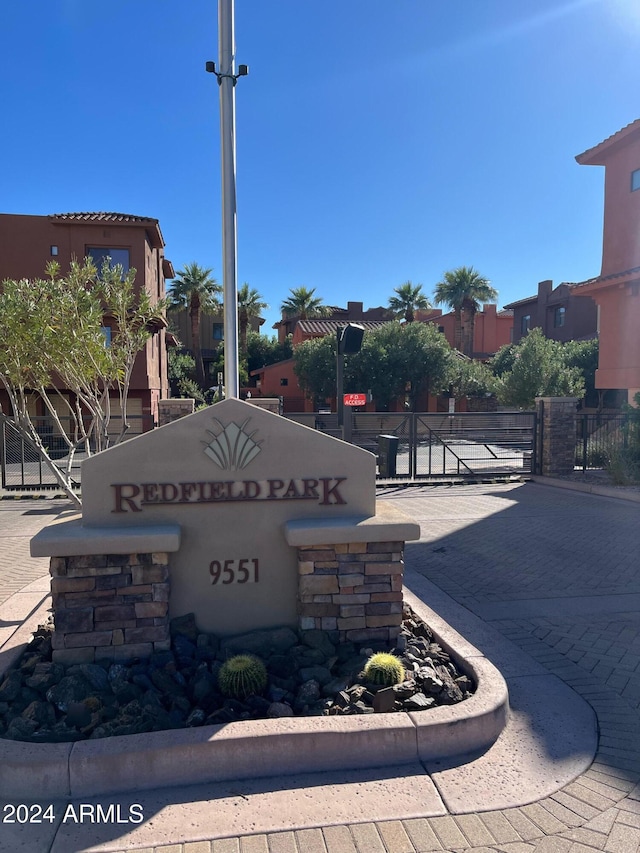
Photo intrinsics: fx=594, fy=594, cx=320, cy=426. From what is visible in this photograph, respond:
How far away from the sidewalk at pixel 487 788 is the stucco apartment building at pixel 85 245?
60.8 ft

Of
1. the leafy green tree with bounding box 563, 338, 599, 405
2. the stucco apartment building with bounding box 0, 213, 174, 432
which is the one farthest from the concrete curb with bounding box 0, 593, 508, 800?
the leafy green tree with bounding box 563, 338, 599, 405

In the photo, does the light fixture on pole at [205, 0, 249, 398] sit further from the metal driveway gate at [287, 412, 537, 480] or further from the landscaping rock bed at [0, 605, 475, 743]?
the metal driveway gate at [287, 412, 537, 480]

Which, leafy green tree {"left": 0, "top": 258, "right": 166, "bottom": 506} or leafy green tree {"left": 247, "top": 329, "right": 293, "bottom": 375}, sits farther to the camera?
leafy green tree {"left": 247, "top": 329, "right": 293, "bottom": 375}

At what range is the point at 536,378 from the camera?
1140 inches

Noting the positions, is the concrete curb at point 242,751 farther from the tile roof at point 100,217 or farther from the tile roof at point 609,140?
the tile roof at point 100,217

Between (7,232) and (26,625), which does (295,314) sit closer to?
(7,232)

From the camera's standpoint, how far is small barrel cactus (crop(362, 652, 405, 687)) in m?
3.77

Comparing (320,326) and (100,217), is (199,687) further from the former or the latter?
(320,326)

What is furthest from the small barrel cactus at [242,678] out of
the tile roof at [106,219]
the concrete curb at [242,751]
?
the tile roof at [106,219]

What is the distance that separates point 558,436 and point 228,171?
11581 millimetres

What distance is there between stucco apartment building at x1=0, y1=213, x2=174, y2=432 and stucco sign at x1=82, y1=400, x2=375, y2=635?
759 inches

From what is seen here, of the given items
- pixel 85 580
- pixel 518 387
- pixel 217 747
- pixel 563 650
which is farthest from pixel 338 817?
pixel 518 387

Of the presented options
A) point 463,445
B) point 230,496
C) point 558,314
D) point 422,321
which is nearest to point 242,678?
point 230,496

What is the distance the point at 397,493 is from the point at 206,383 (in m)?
34.1
